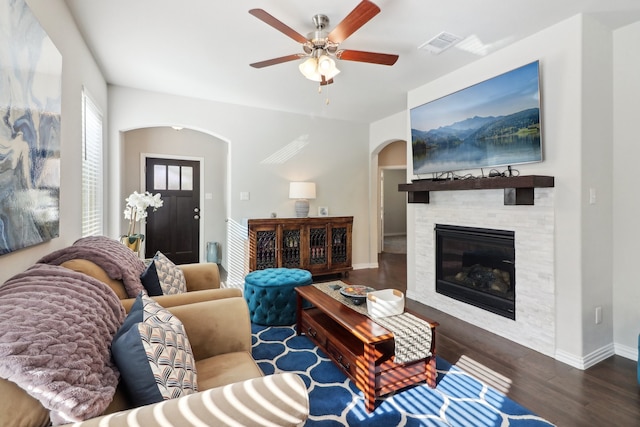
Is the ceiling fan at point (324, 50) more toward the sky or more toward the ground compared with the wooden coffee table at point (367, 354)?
more toward the sky

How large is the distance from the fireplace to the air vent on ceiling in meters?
1.74

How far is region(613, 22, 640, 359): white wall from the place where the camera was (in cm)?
236

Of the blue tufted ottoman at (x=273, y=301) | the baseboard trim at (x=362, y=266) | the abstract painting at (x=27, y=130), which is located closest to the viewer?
the abstract painting at (x=27, y=130)

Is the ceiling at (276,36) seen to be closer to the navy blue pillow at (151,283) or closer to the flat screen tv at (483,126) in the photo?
the flat screen tv at (483,126)

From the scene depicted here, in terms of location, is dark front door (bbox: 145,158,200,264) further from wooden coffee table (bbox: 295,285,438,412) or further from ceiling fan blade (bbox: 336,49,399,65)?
ceiling fan blade (bbox: 336,49,399,65)

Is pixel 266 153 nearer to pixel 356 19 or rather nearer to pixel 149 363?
Result: pixel 356 19

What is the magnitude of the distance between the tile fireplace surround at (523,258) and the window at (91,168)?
3647 millimetres

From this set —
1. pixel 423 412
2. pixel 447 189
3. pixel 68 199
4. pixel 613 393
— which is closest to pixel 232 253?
pixel 68 199

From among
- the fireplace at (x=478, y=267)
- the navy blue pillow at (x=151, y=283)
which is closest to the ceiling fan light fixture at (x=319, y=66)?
the navy blue pillow at (x=151, y=283)

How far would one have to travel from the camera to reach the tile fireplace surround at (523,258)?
97.0 inches

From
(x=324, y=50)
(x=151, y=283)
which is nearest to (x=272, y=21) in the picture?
(x=324, y=50)

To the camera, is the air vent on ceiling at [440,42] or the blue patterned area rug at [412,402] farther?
the air vent on ceiling at [440,42]

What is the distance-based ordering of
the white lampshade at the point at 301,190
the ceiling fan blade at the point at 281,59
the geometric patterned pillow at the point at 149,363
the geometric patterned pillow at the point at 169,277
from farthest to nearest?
the white lampshade at the point at 301,190, the ceiling fan blade at the point at 281,59, the geometric patterned pillow at the point at 169,277, the geometric patterned pillow at the point at 149,363

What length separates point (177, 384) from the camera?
113cm
